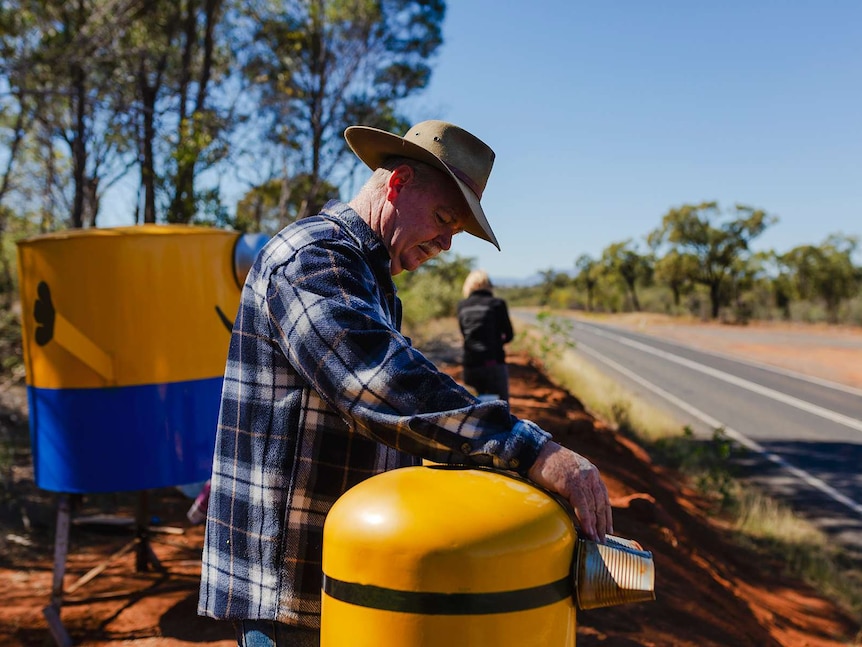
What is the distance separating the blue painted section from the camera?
362 centimetres

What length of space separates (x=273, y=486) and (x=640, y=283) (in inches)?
3449

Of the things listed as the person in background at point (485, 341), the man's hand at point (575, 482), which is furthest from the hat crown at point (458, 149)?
the person in background at point (485, 341)

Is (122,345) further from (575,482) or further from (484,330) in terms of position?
(484,330)

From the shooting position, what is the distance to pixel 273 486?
156cm

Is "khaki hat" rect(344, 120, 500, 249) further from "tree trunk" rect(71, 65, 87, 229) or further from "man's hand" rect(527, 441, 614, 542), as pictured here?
"tree trunk" rect(71, 65, 87, 229)

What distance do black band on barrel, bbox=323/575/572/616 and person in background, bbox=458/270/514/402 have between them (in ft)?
19.6

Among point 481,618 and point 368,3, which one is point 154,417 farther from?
point 368,3

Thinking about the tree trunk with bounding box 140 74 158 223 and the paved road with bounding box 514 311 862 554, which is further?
the paved road with bounding box 514 311 862 554

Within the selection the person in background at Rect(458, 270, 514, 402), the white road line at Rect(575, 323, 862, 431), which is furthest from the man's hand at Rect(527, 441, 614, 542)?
the white road line at Rect(575, 323, 862, 431)

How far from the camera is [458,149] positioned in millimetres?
1717

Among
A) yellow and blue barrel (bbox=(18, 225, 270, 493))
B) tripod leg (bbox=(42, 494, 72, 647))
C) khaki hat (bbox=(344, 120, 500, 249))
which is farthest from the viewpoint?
tripod leg (bbox=(42, 494, 72, 647))

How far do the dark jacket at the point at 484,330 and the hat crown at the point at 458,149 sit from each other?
5501mm

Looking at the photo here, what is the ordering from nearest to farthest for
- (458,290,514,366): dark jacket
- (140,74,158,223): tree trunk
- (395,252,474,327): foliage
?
(458,290,514,366): dark jacket, (140,74,158,223): tree trunk, (395,252,474,327): foliage

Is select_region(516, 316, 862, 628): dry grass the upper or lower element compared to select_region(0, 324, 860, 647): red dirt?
lower
